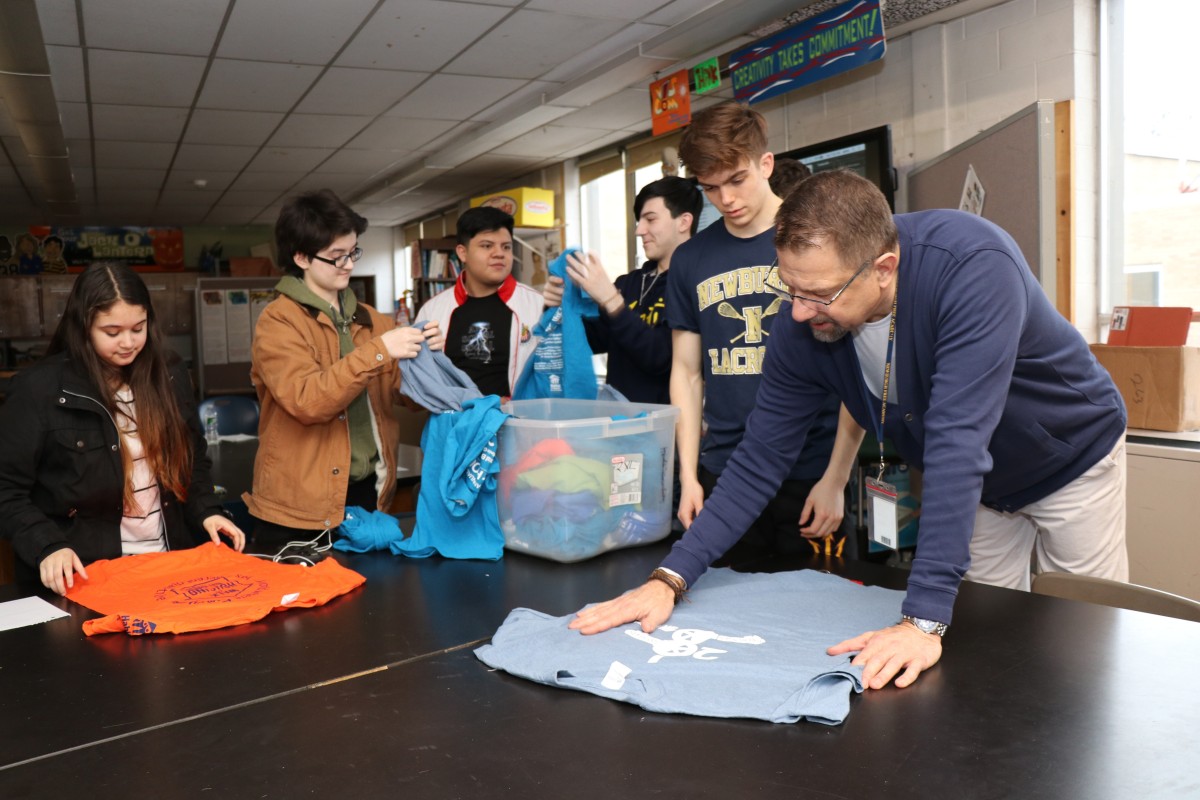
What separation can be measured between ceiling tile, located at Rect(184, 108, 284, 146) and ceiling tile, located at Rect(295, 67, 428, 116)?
38cm

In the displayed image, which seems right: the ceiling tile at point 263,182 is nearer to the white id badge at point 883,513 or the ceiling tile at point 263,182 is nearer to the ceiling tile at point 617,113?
the ceiling tile at point 617,113

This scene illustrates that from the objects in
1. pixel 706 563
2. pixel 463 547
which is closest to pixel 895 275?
pixel 706 563

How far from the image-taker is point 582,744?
1.05 meters

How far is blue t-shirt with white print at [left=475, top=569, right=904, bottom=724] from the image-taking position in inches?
44.6

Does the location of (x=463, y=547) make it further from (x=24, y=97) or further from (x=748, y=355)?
(x=24, y=97)

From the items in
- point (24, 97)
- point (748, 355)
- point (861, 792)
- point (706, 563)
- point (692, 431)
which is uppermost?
point (24, 97)

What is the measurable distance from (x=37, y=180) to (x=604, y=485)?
8.10m

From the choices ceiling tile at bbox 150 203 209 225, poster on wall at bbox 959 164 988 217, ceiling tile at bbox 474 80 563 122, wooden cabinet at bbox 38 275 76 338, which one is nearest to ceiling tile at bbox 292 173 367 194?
ceiling tile at bbox 150 203 209 225

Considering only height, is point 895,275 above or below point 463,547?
above

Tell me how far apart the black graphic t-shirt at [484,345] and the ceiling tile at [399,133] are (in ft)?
12.2

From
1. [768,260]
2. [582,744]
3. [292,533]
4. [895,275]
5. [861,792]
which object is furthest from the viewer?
[292,533]

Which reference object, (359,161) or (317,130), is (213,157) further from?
(317,130)

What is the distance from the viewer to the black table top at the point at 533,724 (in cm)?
96

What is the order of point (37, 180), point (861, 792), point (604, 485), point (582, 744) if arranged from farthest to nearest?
1. point (37, 180)
2. point (604, 485)
3. point (582, 744)
4. point (861, 792)
